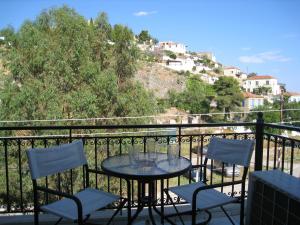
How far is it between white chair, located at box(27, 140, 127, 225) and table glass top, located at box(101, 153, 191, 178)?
0.28 m

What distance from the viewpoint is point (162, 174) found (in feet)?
6.75

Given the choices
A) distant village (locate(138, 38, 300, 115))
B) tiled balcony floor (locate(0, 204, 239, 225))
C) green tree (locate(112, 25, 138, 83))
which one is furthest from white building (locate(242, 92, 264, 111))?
tiled balcony floor (locate(0, 204, 239, 225))

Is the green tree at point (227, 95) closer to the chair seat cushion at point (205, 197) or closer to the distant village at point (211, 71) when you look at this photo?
the distant village at point (211, 71)

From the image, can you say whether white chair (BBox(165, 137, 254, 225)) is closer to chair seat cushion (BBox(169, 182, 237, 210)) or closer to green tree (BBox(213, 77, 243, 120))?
chair seat cushion (BBox(169, 182, 237, 210))

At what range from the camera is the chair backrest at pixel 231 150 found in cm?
244

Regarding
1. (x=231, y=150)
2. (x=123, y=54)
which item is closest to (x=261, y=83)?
(x=123, y=54)

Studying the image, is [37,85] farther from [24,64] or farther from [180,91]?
[180,91]

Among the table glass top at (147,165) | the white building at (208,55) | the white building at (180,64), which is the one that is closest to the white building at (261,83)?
the white building at (180,64)

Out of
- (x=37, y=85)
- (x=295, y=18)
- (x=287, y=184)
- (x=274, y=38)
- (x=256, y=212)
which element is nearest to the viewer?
(x=287, y=184)

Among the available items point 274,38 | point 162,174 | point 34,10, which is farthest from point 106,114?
point 274,38

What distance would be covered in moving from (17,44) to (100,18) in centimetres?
359

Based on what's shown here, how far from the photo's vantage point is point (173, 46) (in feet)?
307

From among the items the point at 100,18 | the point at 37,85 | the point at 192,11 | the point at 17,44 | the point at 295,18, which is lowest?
the point at 37,85

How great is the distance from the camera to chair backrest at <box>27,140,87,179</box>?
2.16m
